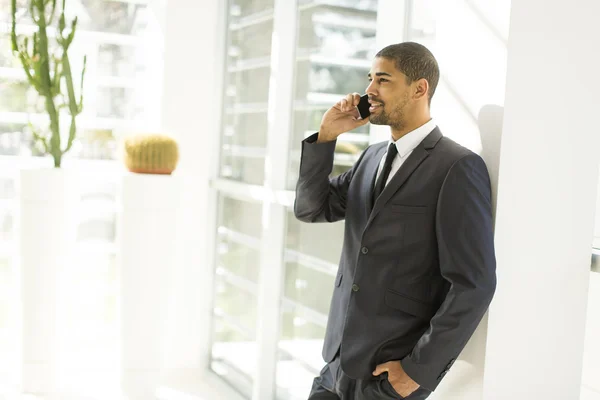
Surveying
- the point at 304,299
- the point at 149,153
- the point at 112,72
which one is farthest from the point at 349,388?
the point at 112,72

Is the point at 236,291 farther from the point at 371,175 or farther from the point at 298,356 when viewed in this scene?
the point at 371,175

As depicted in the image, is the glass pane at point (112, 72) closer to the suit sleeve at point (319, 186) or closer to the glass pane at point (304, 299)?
→ the glass pane at point (304, 299)

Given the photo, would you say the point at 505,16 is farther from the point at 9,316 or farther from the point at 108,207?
the point at 9,316

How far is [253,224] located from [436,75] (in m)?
2.19

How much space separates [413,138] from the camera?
2.14 metres

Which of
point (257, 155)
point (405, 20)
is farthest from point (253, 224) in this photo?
point (405, 20)

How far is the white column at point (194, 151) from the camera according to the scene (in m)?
4.57

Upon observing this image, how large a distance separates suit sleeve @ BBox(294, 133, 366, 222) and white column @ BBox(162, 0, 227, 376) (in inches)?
86.6

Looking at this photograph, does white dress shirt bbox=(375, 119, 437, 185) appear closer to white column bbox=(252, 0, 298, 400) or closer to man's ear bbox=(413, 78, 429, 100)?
man's ear bbox=(413, 78, 429, 100)

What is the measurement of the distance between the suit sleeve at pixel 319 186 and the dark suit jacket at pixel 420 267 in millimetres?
151

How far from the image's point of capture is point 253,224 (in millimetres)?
4156

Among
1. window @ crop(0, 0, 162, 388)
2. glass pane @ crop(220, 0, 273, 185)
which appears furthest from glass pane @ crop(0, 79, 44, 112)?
glass pane @ crop(220, 0, 273, 185)

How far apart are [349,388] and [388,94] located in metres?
0.89

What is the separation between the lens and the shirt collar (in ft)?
7.00
